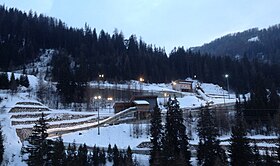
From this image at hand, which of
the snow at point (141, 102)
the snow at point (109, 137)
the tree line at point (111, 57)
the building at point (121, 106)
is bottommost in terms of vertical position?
the snow at point (109, 137)

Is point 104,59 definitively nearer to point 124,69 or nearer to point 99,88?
point 124,69

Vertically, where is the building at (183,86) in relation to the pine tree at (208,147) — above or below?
above

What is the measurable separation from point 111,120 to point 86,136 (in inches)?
319

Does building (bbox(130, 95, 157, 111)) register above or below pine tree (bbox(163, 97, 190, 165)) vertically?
above

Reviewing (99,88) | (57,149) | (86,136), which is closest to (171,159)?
(57,149)

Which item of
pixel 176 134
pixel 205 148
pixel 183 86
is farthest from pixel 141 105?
pixel 183 86

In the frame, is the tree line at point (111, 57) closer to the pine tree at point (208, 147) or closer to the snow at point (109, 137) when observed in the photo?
the snow at point (109, 137)

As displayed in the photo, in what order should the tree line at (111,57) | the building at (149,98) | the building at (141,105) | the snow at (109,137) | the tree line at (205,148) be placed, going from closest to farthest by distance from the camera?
the tree line at (205,148) → the snow at (109,137) → the building at (141,105) → the building at (149,98) → the tree line at (111,57)

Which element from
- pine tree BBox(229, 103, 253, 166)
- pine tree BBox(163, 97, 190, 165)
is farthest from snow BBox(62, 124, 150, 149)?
pine tree BBox(229, 103, 253, 166)

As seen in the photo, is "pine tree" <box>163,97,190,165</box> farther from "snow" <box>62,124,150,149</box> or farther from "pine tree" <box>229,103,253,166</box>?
"snow" <box>62,124,150,149</box>

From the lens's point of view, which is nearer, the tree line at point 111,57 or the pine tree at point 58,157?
the pine tree at point 58,157

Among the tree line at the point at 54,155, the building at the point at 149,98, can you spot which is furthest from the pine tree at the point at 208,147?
the building at the point at 149,98

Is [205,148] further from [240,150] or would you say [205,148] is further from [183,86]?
[183,86]

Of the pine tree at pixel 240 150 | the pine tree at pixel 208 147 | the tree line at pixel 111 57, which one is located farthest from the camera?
the tree line at pixel 111 57
